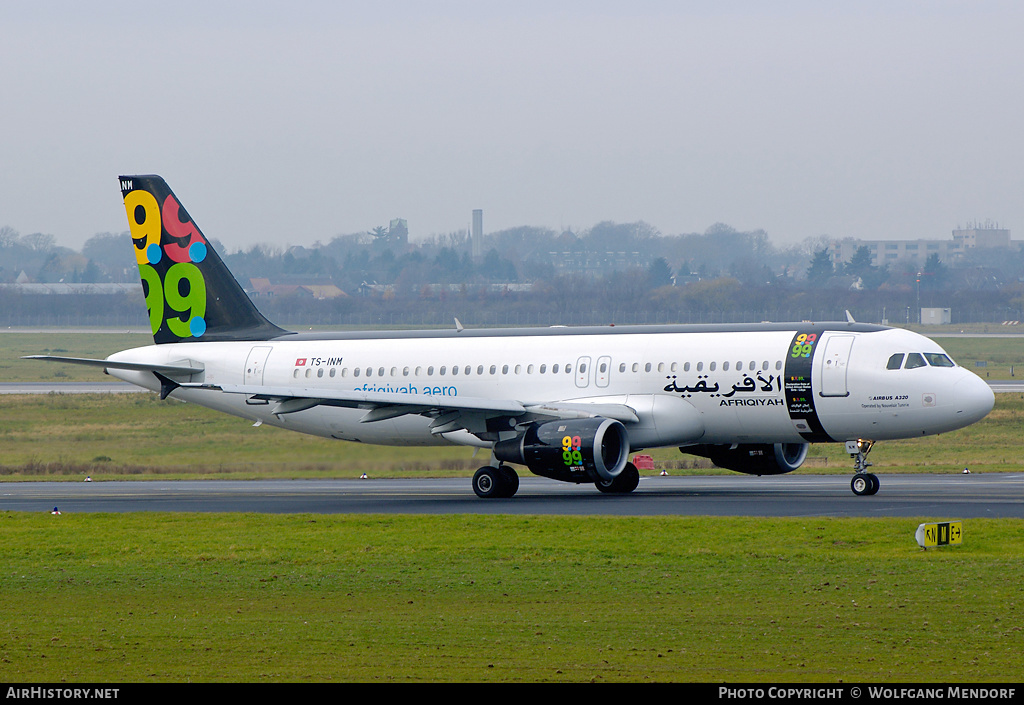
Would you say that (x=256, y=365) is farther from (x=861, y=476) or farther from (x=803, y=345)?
(x=861, y=476)

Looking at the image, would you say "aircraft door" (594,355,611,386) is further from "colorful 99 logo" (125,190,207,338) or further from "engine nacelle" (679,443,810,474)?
"colorful 99 logo" (125,190,207,338)

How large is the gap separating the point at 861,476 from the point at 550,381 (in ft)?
30.1

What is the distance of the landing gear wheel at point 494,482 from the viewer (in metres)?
36.6

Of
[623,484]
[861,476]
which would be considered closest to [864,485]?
[861,476]

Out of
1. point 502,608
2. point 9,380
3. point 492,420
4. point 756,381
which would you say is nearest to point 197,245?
point 492,420

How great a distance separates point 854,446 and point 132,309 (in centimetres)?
12431

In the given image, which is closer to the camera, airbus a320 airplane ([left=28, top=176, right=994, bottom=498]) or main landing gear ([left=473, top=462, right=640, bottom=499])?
airbus a320 airplane ([left=28, top=176, right=994, bottom=498])

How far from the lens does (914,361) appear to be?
3459 cm

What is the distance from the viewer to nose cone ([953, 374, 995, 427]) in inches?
1336

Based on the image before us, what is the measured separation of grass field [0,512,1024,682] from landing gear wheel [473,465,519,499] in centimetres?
758

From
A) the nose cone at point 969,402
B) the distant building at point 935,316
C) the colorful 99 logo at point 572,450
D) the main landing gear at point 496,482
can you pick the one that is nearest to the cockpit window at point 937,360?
the nose cone at point 969,402

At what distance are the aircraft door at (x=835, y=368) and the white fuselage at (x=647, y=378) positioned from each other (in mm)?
36

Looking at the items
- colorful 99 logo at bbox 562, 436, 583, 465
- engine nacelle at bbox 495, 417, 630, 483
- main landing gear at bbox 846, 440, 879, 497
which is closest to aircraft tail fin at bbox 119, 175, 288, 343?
engine nacelle at bbox 495, 417, 630, 483

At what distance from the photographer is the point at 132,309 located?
148m
